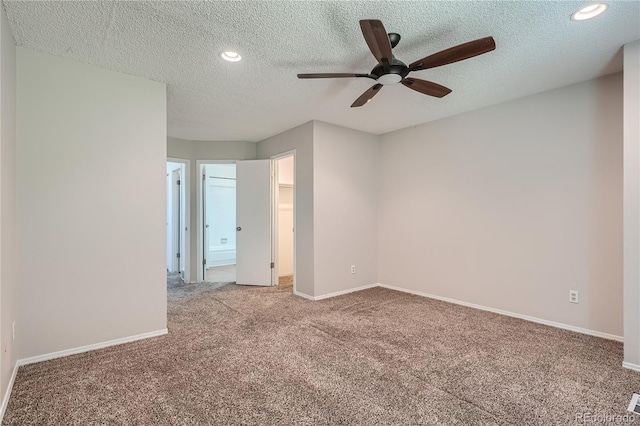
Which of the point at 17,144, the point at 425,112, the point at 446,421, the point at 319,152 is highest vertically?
the point at 425,112

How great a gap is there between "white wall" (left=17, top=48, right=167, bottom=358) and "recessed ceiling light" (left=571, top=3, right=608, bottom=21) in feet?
10.6

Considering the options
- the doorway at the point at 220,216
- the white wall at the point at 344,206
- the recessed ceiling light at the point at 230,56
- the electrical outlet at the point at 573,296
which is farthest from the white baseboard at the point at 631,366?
the doorway at the point at 220,216

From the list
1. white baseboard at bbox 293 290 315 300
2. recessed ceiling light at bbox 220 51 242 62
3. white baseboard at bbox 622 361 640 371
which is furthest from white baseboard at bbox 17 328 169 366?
white baseboard at bbox 622 361 640 371

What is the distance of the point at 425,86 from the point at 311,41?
→ 0.95m

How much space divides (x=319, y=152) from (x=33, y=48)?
9.32 feet

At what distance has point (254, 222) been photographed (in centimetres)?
506

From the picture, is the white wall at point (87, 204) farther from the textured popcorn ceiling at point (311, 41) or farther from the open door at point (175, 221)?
the open door at point (175, 221)

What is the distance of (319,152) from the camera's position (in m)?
4.18

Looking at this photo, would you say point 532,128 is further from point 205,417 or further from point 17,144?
point 17,144

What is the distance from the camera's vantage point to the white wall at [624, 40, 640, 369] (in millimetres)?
2256

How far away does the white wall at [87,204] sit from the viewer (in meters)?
2.35

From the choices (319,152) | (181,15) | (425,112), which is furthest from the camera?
(319,152)

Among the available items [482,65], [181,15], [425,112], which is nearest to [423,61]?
[482,65]

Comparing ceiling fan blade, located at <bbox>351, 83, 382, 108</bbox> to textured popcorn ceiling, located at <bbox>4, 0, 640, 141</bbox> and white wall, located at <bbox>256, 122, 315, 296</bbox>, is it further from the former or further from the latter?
white wall, located at <bbox>256, 122, 315, 296</bbox>
